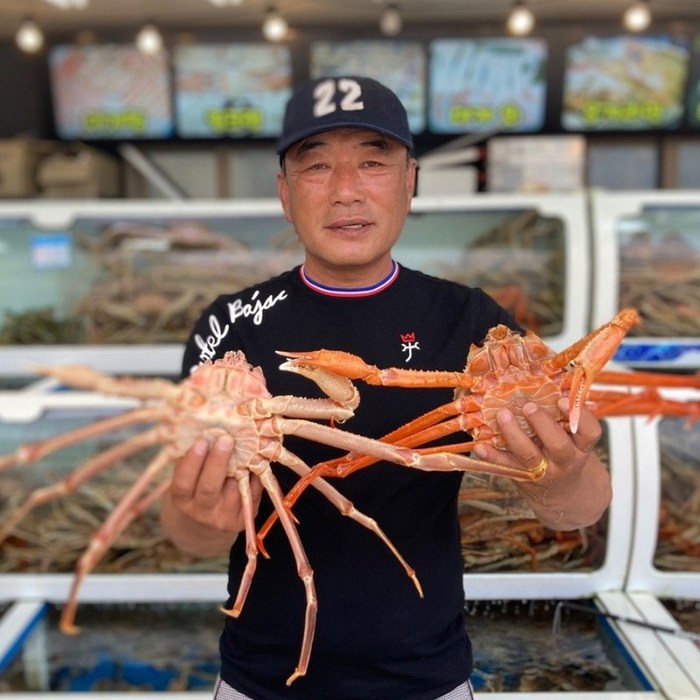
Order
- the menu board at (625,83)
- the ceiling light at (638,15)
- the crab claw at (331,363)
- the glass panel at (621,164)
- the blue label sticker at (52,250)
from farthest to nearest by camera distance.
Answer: the glass panel at (621,164) → the menu board at (625,83) → the ceiling light at (638,15) → the blue label sticker at (52,250) → the crab claw at (331,363)

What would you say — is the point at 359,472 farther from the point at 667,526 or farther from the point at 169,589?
the point at 667,526

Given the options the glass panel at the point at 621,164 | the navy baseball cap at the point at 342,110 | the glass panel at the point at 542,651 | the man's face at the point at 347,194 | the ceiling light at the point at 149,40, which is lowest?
the glass panel at the point at 542,651

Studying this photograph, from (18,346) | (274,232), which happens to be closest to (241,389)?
(274,232)

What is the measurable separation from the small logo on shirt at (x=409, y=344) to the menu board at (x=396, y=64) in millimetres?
3996

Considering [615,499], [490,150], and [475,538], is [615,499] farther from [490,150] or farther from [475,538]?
[490,150]

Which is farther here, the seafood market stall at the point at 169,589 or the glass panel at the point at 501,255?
the glass panel at the point at 501,255

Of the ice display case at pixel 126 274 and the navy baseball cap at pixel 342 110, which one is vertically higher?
the navy baseball cap at pixel 342 110

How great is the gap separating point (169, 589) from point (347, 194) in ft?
3.72

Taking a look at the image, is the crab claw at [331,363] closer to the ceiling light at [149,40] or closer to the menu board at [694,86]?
the ceiling light at [149,40]

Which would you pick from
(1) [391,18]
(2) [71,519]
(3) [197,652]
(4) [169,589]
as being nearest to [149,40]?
(1) [391,18]

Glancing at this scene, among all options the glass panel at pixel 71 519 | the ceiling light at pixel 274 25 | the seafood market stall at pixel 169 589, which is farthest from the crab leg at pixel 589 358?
the ceiling light at pixel 274 25

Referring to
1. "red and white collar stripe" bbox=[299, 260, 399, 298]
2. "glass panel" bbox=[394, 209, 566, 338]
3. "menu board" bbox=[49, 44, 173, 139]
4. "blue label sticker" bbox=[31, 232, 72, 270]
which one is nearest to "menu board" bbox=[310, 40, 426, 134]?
"menu board" bbox=[49, 44, 173, 139]

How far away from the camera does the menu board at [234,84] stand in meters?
4.99

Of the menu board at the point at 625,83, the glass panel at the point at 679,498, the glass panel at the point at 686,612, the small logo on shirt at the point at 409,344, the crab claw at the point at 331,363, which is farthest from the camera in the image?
the menu board at the point at 625,83
